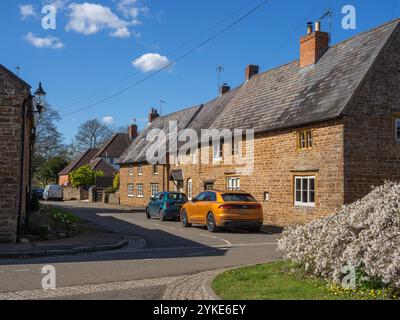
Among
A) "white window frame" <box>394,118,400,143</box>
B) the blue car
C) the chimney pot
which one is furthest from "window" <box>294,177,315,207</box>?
the chimney pot

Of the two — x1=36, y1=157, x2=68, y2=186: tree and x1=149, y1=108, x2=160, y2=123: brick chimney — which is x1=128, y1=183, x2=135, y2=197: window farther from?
x1=36, y1=157, x2=68, y2=186: tree

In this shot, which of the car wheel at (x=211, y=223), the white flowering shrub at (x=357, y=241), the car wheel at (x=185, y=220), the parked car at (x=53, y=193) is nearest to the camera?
Result: the white flowering shrub at (x=357, y=241)

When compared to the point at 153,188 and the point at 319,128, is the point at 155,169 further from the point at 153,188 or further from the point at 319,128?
the point at 319,128

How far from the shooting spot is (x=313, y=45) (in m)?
25.1

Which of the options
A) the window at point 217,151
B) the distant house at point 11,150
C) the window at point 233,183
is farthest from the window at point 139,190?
the distant house at point 11,150

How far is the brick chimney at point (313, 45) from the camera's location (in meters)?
24.9

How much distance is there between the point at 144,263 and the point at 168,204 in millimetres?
13715

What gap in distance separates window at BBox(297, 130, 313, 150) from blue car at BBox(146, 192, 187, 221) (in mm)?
6821

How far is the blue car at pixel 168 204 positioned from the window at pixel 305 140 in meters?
6.82

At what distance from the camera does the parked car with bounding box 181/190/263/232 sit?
18750 millimetres

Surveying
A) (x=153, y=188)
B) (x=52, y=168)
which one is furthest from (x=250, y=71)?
(x=52, y=168)

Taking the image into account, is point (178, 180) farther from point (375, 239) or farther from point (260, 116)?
point (375, 239)

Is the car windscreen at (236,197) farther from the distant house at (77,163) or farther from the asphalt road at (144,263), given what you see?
the distant house at (77,163)

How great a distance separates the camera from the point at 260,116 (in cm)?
2561
